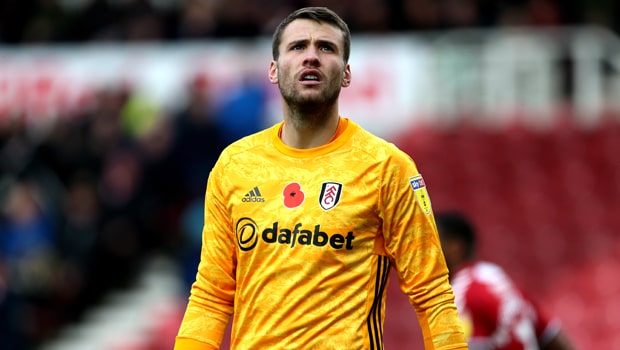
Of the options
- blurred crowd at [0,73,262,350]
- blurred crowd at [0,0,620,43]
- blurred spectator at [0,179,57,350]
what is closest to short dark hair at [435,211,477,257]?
blurred crowd at [0,73,262,350]

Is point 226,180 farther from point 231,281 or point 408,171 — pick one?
point 408,171

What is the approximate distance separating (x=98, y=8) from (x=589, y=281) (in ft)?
28.2

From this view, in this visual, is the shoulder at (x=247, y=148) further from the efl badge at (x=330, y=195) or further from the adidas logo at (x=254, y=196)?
the efl badge at (x=330, y=195)

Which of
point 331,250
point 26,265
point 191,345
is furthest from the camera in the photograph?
point 26,265

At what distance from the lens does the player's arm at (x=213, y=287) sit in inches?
178

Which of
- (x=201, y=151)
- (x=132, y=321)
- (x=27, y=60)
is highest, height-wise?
(x=27, y=60)

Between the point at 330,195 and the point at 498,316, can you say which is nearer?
the point at 330,195

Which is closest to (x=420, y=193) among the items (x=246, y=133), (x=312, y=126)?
(x=312, y=126)

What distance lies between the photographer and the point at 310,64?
4.37 m

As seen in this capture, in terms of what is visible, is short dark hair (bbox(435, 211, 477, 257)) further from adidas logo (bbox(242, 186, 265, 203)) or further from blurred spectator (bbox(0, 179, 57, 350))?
blurred spectator (bbox(0, 179, 57, 350))

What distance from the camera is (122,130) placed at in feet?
52.0

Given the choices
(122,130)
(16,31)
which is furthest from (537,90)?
(16,31)

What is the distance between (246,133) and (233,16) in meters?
2.60

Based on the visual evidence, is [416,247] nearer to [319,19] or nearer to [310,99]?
[310,99]
